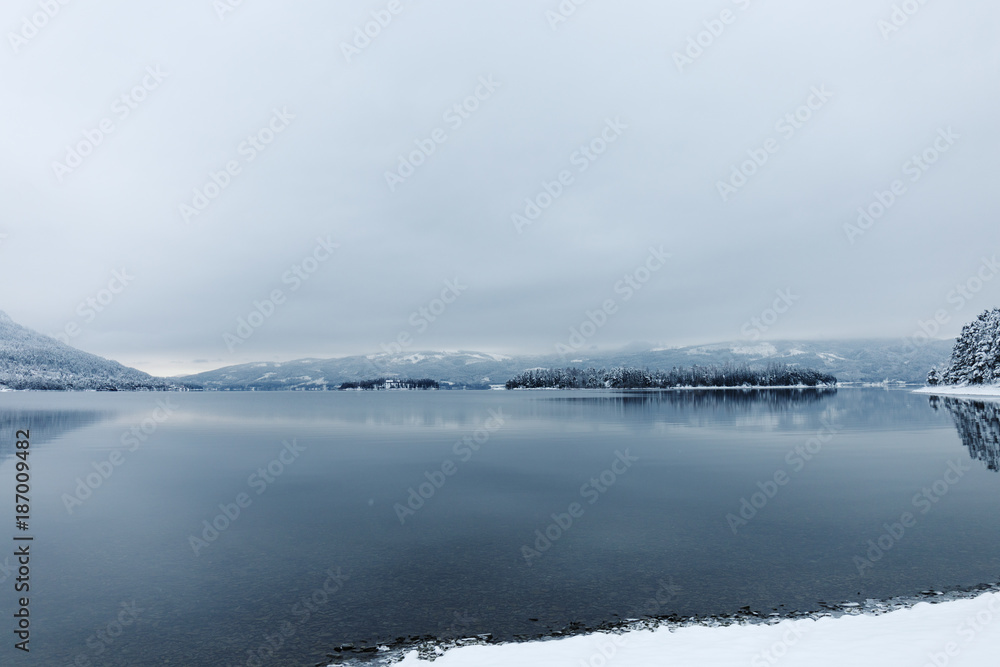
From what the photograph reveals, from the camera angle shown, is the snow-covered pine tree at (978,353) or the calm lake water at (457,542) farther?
the snow-covered pine tree at (978,353)

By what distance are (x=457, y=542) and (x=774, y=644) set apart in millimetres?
11509

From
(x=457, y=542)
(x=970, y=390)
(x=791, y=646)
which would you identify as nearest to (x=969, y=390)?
(x=970, y=390)

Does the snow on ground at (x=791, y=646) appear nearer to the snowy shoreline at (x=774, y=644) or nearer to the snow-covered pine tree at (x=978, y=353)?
the snowy shoreline at (x=774, y=644)

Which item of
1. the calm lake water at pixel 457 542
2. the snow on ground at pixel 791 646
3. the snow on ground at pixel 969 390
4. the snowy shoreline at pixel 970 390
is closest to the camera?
the snow on ground at pixel 791 646

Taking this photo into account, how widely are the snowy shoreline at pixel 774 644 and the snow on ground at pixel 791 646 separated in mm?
20

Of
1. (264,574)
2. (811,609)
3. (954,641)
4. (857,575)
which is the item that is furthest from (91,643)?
(857,575)

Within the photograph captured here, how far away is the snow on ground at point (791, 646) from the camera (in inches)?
440

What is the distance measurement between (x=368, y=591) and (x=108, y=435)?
6321 cm

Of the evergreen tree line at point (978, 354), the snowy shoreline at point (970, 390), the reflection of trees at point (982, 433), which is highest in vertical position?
the evergreen tree line at point (978, 354)

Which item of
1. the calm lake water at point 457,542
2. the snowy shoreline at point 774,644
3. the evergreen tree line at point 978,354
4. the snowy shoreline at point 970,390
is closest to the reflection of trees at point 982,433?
the calm lake water at point 457,542

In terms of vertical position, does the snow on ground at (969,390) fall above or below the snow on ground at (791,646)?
above

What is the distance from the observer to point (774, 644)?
1209cm

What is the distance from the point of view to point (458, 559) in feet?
62.1

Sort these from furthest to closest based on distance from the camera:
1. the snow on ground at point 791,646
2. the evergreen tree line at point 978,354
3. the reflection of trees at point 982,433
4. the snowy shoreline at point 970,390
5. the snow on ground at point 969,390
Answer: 1. the evergreen tree line at point 978,354
2. the snow on ground at point 969,390
3. the snowy shoreline at point 970,390
4. the reflection of trees at point 982,433
5. the snow on ground at point 791,646
